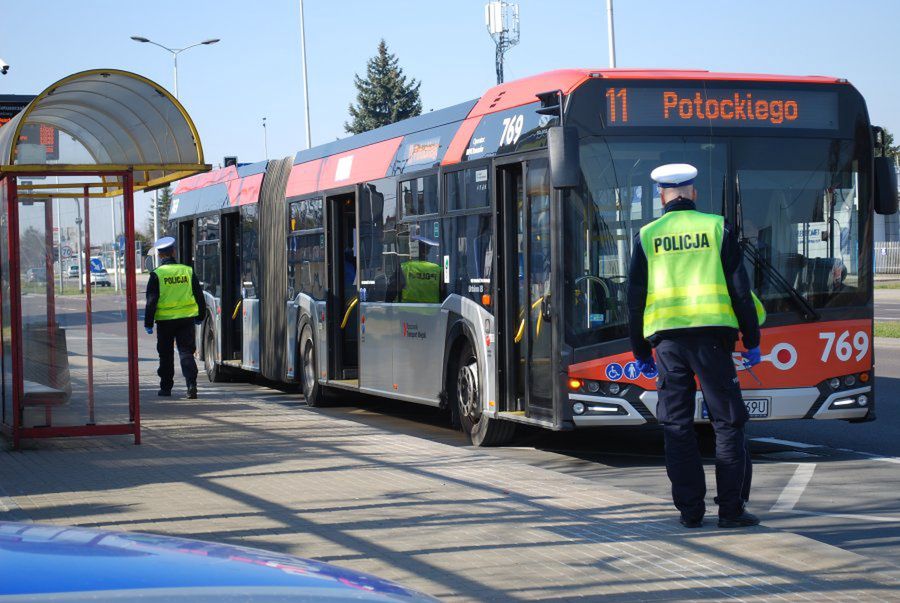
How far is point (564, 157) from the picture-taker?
10148mm

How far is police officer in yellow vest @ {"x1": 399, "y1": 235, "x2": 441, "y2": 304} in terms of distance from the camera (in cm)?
1314

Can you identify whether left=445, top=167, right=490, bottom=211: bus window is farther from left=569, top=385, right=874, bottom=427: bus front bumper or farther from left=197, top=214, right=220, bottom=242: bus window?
left=197, top=214, right=220, bottom=242: bus window

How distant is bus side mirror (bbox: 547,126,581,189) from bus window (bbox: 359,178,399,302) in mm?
4148

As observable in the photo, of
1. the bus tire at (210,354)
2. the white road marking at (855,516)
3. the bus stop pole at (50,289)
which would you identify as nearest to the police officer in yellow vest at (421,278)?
the bus stop pole at (50,289)

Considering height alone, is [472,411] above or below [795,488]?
above

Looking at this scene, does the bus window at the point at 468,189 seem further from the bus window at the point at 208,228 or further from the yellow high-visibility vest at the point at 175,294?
the bus window at the point at 208,228

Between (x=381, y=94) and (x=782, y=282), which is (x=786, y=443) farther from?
(x=381, y=94)

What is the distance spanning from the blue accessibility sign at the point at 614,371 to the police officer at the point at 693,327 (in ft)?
9.30

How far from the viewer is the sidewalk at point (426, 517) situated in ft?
21.2

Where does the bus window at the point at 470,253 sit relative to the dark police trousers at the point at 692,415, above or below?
above

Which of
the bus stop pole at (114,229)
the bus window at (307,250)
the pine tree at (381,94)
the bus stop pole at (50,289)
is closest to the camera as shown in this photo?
the bus stop pole at (50,289)

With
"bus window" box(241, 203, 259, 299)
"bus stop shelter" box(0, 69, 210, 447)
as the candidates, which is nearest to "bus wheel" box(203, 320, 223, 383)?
"bus window" box(241, 203, 259, 299)

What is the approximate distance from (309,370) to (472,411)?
17.3ft

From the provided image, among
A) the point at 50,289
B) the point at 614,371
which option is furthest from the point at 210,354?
the point at 614,371
